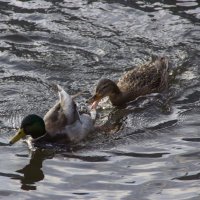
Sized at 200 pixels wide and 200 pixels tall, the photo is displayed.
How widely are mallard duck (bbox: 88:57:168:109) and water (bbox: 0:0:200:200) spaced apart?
19 centimetres

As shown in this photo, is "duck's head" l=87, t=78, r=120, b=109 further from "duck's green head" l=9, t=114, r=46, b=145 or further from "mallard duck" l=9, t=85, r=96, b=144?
"duck's green head" l=9, t=114, r=46, b=145

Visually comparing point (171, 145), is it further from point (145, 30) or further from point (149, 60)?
point (145, 30)

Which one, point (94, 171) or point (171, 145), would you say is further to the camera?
point (171, 145)

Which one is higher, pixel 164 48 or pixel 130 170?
pixel 164 48

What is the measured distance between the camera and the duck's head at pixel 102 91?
1080 cm

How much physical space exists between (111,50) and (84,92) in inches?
62.6

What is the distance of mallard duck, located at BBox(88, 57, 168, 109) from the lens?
11.4 metres

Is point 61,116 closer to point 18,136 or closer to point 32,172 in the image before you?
point 18,136

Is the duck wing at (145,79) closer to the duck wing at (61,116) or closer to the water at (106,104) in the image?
the water at (106,104)

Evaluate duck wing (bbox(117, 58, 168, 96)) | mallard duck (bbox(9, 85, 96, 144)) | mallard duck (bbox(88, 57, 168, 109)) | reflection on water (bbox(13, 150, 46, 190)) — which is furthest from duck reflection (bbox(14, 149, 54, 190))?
duck wing (bbox(117, 58, 168, 96))

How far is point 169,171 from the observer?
881 centimetres

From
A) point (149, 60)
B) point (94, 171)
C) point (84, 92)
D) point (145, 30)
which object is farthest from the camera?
point (145, 30)

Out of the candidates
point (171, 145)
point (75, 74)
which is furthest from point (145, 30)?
point (171, 145)

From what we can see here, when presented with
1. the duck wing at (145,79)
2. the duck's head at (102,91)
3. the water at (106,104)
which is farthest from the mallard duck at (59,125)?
the duck wing at (145,79)
